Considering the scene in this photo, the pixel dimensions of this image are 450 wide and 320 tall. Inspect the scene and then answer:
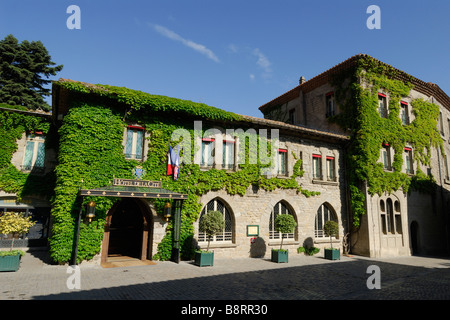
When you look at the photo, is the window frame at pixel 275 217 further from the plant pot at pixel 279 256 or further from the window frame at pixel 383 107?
the window frame at pixel 383 107

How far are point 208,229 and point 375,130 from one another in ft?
39.3

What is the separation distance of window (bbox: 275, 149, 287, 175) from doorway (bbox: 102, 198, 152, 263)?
7.24 meters

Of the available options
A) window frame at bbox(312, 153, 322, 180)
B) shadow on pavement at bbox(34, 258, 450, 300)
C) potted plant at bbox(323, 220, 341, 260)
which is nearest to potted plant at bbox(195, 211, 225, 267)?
shadow on pavement at bbox(34, 258, 450, 300)

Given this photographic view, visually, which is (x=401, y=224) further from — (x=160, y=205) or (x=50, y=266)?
(x=50, y=266)

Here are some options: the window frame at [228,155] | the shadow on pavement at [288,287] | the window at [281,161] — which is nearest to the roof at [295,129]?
the window at [281,161]

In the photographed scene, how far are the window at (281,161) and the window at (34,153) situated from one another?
11.8 meters

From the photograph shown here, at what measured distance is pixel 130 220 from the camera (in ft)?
43.3

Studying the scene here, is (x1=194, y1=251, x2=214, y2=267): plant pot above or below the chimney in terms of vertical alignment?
below

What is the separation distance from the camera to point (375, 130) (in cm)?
1714

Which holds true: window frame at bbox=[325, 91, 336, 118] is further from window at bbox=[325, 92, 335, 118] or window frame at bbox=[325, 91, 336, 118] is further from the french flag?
the french flag

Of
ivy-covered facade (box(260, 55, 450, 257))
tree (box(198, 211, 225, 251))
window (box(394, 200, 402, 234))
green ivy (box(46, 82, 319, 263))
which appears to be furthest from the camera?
window (box(394, 200, 402, 234))

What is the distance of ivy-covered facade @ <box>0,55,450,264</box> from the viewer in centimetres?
1141

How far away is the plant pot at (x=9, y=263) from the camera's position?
927 cm

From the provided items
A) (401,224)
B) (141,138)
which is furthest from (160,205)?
(401,224)
